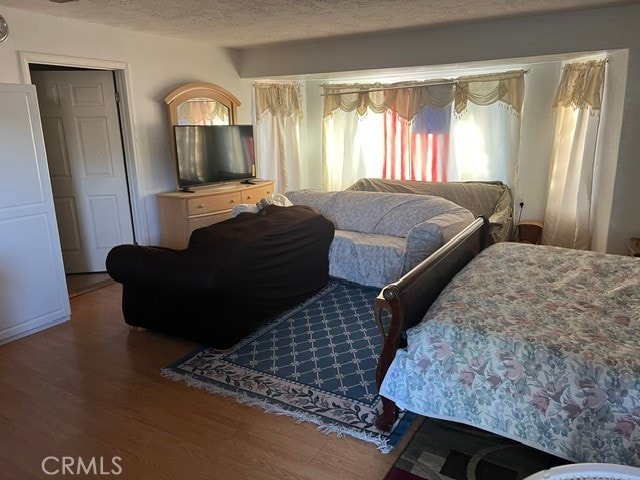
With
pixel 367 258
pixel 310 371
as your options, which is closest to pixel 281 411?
pixel 310 371

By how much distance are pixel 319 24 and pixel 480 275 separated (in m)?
2.80

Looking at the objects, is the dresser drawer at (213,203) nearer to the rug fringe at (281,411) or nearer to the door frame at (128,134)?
the door frame at (128,134)

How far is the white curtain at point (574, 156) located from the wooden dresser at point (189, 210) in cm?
341

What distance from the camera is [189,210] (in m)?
4.51

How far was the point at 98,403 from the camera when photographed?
2424mm

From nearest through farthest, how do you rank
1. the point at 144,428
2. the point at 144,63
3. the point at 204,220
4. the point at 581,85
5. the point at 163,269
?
the point at 144,428, the point at 163,269, the point at 581,85, the point at 144,63, the point at 204,220

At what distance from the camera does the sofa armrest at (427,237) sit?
3.47 m

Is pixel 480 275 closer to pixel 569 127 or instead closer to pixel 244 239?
pixel 244 239

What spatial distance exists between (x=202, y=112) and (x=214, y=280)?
9.68 ft

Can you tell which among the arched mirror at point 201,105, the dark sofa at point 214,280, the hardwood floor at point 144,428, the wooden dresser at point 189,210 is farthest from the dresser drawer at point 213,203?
the hardwood floor at point 144,428

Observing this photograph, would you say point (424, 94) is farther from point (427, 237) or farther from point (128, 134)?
point (128, 134)

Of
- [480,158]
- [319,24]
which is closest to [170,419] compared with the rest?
[319,24]

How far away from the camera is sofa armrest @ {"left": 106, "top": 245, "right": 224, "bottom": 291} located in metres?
2.75

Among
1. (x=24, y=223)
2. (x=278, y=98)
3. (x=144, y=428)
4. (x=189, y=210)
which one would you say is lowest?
(x=144, y=428)
